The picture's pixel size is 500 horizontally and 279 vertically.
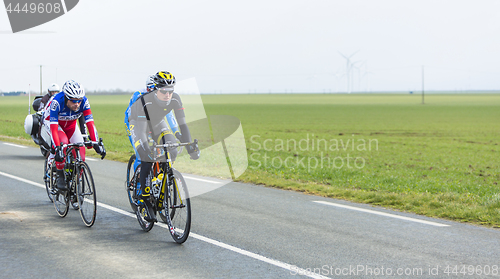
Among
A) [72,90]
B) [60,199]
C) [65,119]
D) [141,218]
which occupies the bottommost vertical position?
[141,218]

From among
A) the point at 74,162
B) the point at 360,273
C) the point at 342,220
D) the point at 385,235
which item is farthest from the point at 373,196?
the point at 74,162

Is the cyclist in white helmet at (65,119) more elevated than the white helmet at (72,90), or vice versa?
the white helmet at (72,90)

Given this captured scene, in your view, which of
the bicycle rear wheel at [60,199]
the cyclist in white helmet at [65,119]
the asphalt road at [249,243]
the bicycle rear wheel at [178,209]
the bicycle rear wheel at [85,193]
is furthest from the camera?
the bicycle rear wheel at [60,199]

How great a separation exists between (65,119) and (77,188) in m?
1.08

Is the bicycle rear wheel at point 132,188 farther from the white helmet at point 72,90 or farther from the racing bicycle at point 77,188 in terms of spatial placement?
the white helmet at point 72,90

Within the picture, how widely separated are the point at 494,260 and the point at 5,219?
675 centimetres

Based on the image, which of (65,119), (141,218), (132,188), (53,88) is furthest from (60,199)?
(53,88)

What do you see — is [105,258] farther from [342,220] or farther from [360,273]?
[342,220]

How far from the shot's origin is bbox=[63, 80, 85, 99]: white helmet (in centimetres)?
688

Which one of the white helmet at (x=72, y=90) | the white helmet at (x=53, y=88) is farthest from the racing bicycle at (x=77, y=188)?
the white helmet at (x=53, y=88)

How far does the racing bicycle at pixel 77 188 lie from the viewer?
685 cm

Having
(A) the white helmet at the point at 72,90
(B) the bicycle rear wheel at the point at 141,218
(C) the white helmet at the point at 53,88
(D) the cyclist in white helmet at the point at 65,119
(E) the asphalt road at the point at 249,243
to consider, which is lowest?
(E) the asphalt road at the point at 249,243

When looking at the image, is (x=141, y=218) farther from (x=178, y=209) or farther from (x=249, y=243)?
(x=249, y=243)

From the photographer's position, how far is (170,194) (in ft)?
20.0
